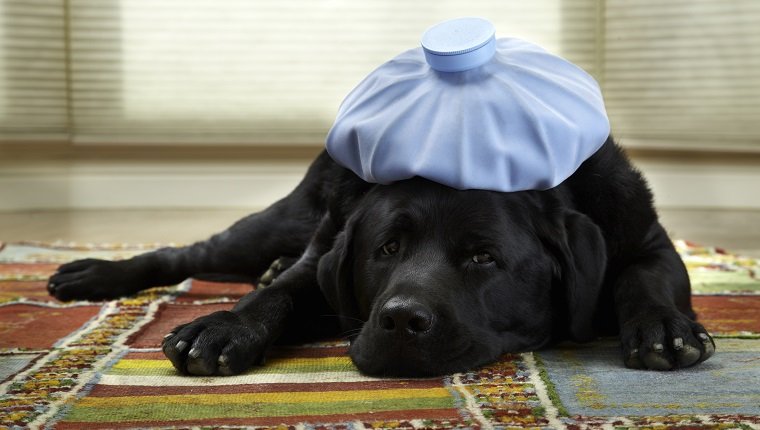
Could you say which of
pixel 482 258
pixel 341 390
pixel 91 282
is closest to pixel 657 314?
pixel 482 258

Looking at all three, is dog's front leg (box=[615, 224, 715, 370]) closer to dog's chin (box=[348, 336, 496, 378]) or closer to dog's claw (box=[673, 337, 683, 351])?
dog's claw (box=[673, 337, 683, 351])

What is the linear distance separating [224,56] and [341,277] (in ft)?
14.9

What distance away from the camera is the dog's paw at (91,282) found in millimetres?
2744

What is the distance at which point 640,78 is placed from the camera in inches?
242

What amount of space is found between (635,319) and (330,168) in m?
1.06

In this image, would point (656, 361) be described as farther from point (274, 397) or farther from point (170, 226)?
point (170, 226)

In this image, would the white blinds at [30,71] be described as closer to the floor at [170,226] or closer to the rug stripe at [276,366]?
the floor at [170,226]

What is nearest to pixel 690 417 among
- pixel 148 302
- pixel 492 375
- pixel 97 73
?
pixel 492 375

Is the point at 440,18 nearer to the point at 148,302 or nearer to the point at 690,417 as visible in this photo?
the point at 148,302

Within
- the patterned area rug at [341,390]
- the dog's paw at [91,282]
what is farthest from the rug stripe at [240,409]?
the dog's paw at [91,282]

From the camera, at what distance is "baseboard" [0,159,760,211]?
603cm

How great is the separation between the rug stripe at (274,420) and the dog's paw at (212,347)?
1.03ft

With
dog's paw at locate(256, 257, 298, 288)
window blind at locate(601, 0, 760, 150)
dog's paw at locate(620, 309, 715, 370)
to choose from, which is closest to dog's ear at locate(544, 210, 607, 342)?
dog's paw at locate(620, 309, 715, 370)

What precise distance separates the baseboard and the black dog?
404 cm
